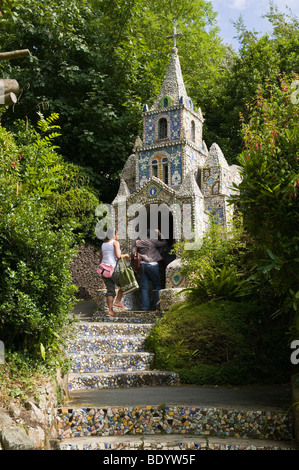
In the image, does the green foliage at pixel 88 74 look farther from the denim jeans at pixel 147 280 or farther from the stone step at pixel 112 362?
the stone step at pixel 112 362

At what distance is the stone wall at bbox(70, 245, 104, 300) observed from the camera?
50.5ft

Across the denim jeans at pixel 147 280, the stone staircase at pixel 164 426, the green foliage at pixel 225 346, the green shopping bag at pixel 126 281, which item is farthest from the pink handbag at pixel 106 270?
the stone staircase at pixel 164 426

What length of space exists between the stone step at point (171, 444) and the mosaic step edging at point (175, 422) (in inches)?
7.3

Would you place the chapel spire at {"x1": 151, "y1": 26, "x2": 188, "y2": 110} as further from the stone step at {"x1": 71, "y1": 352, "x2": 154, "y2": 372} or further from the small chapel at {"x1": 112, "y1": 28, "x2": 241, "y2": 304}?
the stone step at {"x1": 71, "y1": 352, "x2": 154, "y2": 372}

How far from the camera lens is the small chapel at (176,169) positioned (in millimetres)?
13195

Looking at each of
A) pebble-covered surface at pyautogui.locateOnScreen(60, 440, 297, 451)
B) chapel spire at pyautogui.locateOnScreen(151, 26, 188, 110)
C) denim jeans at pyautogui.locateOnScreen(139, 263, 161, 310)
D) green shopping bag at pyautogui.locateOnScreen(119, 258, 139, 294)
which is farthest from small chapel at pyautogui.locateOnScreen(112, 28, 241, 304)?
pebble-covered surface at pyautogui.locateOnScreen(60, 440, 297, 451)

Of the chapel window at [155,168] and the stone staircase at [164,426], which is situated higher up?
the chapel window at [155,168]

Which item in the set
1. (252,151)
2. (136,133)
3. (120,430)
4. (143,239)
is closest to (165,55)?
(136,133)

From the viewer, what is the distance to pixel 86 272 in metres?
15.6

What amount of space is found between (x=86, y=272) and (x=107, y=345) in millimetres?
6950

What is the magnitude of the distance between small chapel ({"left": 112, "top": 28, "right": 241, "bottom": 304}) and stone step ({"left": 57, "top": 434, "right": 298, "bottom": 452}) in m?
7.74

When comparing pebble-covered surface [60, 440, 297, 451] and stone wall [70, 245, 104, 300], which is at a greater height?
stone wall [70, 245, 104, 300]

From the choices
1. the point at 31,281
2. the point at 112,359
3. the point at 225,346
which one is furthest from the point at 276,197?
the point at 112,359

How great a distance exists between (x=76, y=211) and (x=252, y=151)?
10206 millimetres
